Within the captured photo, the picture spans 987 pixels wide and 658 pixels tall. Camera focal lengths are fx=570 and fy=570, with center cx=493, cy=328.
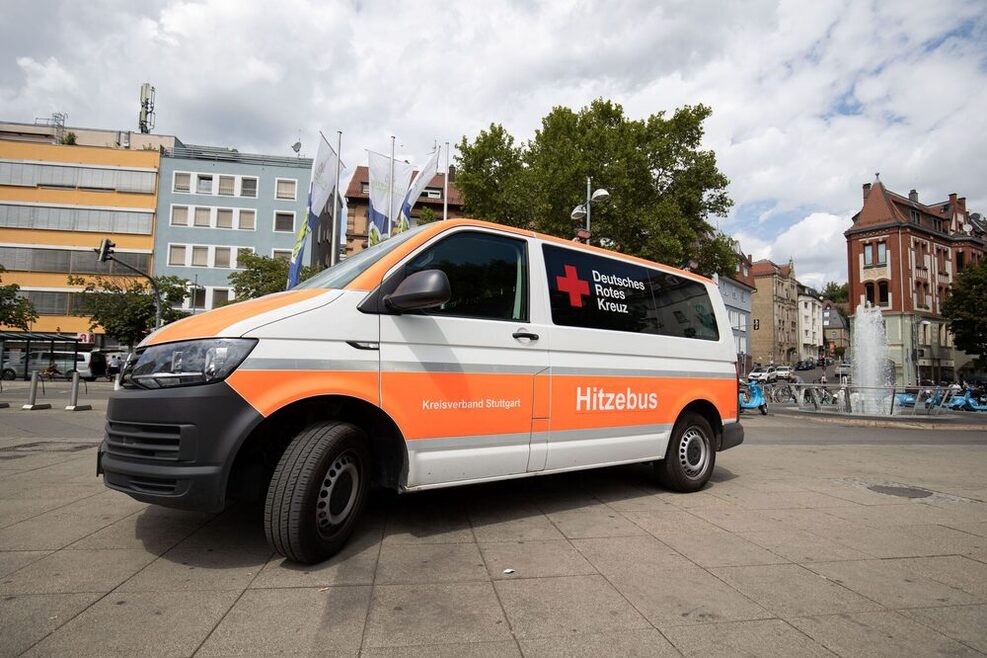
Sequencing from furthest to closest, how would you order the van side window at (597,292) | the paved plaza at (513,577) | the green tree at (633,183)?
the green tree at (633,183) < the van side window at (597,292) < the paved plaza at (513,577)

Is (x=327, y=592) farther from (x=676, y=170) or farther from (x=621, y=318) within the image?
(x=676, y=170)

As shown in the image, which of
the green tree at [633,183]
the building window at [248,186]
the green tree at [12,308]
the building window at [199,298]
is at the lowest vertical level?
the green tree at [12,308]

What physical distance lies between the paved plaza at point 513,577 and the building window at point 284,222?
45225mm

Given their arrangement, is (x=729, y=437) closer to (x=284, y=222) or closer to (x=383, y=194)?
(x=383, y=194)

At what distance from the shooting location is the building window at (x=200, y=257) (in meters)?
46.4

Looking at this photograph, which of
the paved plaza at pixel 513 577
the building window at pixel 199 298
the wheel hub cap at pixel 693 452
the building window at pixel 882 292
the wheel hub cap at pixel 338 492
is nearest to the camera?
the paved plaza at pixel 513 577

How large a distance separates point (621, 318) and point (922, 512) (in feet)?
10.5

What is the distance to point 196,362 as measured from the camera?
2992 millimetres

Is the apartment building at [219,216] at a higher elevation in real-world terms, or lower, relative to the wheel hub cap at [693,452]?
higher

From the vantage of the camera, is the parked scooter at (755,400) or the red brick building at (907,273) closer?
the parked scooter at (755,400)

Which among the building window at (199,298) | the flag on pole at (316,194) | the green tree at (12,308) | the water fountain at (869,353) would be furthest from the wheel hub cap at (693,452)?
the building window at (199,298)

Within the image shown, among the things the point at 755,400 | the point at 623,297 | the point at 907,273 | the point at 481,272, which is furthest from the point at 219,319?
the point at 907,273

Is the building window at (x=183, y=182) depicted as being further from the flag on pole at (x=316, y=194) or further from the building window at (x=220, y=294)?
the flag on pole at (x=316, y=194)

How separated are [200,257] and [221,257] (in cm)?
162
